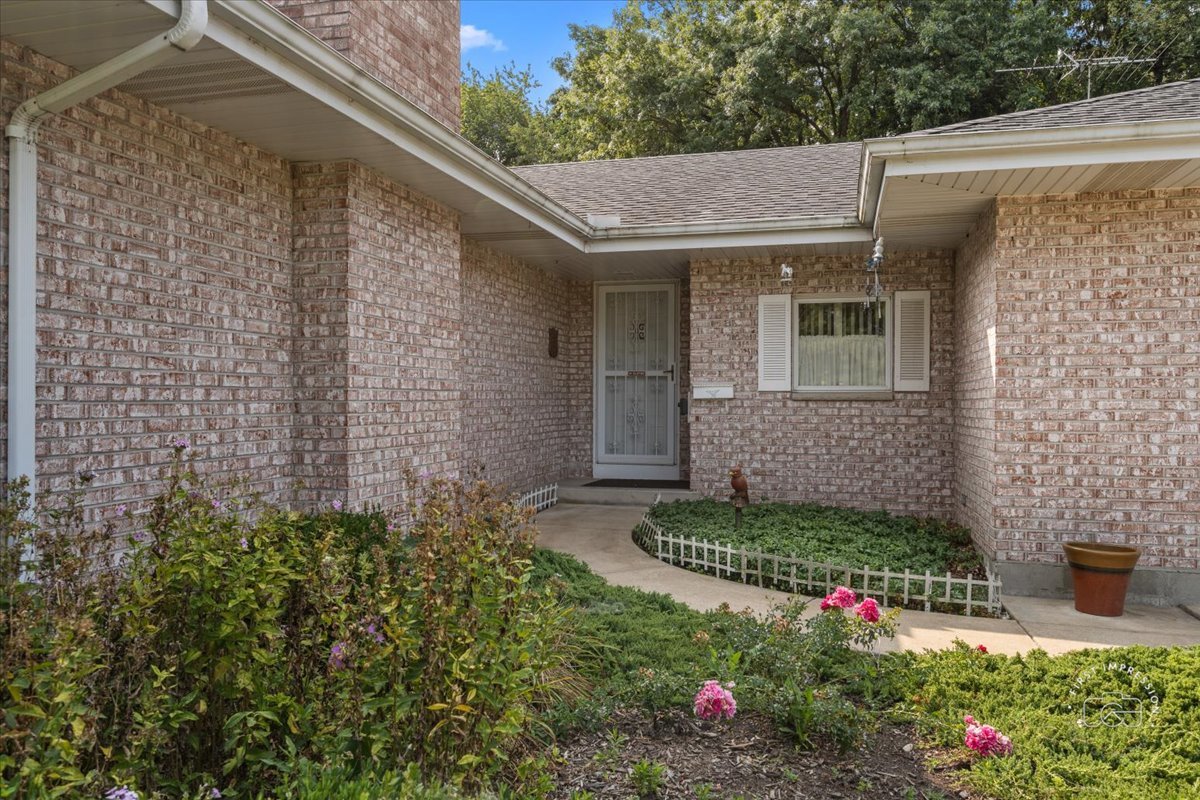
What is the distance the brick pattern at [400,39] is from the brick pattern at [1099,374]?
4.59 metres

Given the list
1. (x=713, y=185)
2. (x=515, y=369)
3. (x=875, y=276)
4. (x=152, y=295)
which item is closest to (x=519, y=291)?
(x=515, y=369)

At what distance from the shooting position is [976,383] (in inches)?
286

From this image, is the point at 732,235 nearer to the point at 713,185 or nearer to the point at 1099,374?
the point at 713,185

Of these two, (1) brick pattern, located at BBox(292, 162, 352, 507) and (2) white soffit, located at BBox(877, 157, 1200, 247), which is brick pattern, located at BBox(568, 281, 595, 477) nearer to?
(2) white soffit, located at BBox(877, 157, 1200, 247)

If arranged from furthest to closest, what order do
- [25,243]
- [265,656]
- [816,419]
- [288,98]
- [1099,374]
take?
[816,419]
[1099,374]
[288,98]
[25,243]
[265,656]

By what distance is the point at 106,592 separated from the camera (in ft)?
8.19

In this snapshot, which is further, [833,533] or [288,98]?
[833,533]

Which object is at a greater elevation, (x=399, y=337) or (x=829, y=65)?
(x=829, y=65)

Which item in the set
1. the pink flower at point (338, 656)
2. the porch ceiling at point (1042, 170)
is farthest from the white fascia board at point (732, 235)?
the pink flower at point (338, 656)

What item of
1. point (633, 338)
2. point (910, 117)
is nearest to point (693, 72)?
point (910, 117)

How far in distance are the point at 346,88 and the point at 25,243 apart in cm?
171

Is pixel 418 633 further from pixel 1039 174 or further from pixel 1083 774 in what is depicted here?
pixel 1039 174

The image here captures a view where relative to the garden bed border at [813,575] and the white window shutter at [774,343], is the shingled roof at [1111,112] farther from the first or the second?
the white window shutter at [774,343]

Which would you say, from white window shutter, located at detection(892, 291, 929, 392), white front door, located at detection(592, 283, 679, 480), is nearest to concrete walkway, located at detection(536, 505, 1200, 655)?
white window shutter, located at detection(892, 291, 929, 392)
